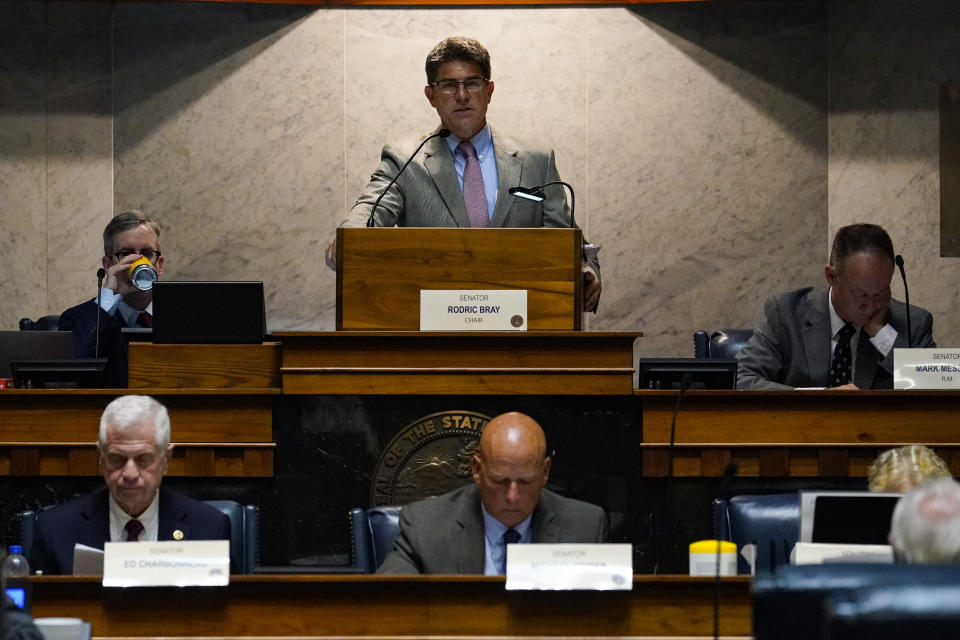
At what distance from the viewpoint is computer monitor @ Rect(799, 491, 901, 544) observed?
3.11m

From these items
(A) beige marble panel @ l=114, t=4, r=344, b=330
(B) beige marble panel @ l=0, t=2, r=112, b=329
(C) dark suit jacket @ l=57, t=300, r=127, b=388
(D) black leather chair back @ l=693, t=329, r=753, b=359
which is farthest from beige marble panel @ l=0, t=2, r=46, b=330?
(D) black leather chair back @ l=693, t=329, r=753, b=359

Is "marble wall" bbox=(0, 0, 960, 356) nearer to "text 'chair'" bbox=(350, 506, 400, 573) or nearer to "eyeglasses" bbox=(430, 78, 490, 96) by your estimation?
"eyeglasses" bbox=(430, 78, 490, 96)

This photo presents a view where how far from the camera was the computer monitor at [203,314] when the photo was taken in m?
4.25

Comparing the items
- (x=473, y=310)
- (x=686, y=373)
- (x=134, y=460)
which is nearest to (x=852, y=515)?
(x=686, y=373)

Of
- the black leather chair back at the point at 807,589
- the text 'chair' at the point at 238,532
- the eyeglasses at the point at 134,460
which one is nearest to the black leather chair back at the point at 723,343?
the text 'chair' at the point at 238,532

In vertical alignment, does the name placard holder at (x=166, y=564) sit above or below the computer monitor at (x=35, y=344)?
below

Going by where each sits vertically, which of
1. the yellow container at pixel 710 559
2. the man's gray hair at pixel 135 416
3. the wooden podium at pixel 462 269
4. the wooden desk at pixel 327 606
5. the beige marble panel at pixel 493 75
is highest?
the beige marble panel at pixel 493 75

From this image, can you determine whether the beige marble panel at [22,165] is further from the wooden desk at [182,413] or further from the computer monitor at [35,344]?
the wooden desk at [182,413]

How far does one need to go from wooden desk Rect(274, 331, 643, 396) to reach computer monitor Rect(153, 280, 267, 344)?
6.8 inches

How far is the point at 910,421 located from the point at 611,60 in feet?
11.5

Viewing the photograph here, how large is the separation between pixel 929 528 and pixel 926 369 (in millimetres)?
2237

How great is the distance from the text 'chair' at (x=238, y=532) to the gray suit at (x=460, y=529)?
40cm

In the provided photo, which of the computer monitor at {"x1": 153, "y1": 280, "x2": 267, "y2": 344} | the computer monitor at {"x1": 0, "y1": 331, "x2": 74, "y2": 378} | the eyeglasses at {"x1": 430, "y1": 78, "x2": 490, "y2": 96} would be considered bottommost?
the computer monitor at {"x1": 0, "y1": 331, "x2": 74, "y2": 378}

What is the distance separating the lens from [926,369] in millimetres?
4285
